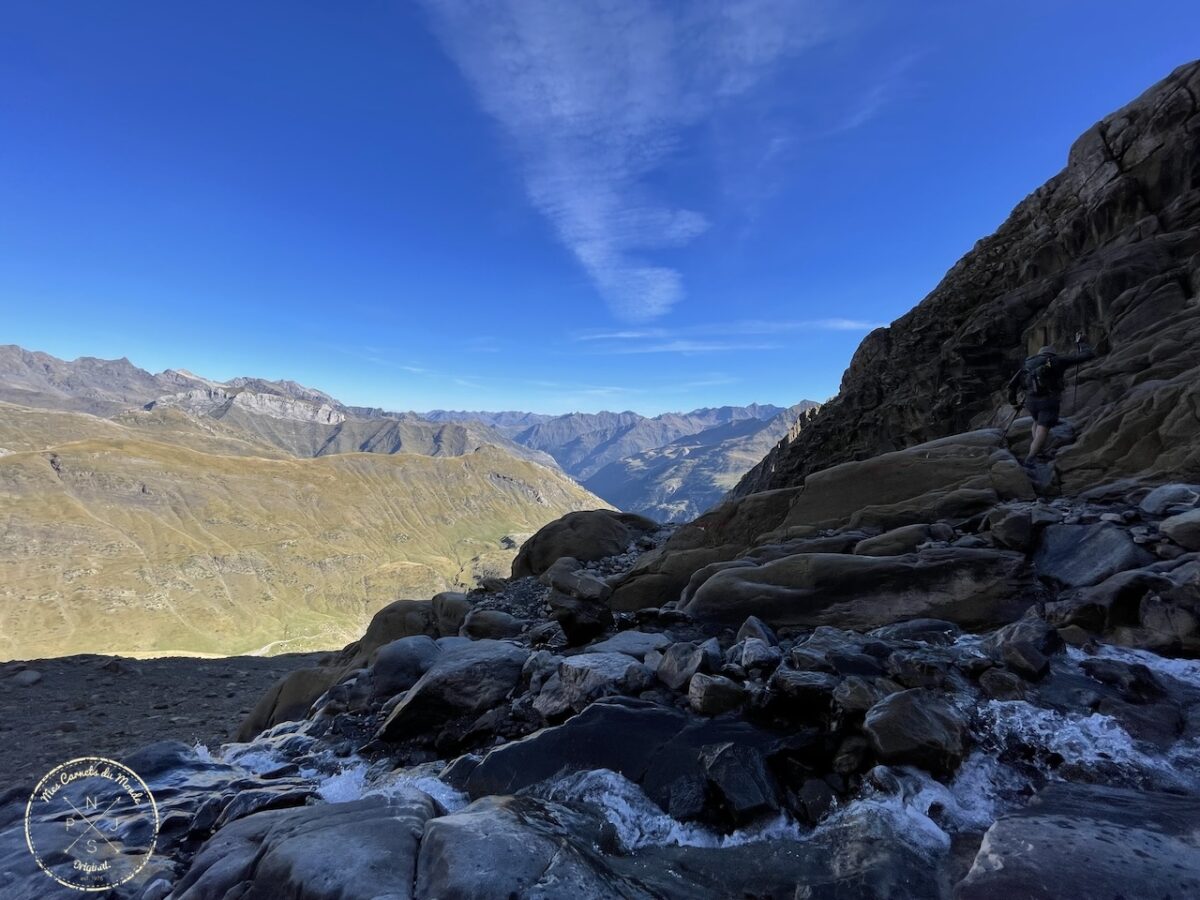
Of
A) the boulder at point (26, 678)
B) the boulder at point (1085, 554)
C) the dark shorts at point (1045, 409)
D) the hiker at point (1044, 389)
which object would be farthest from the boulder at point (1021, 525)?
the boulder at point (26, 678)

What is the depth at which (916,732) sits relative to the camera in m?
7.22

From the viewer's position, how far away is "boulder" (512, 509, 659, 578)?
2930cm

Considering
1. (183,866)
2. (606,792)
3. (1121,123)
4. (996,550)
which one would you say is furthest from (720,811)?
(1121,123)

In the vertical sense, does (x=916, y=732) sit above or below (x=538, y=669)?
above

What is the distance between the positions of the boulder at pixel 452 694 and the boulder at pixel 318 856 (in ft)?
13.1

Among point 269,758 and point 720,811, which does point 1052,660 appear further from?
point 269,758

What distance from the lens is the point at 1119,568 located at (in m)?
10.9

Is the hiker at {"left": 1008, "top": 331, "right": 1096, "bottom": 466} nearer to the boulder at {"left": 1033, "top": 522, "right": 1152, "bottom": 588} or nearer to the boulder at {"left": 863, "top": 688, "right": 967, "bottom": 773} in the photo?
the boulder at {"left": 1033, "top": 522, "right": 1152, "bottom": 588}

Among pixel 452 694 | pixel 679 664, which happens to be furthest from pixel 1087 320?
pixel 452 694

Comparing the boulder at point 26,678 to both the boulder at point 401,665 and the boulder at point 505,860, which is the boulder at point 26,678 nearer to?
the boulder at point 401,665

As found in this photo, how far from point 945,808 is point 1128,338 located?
24346 mm

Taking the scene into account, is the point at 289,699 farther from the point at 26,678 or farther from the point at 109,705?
the point at 26,678

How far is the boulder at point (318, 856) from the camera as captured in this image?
212 inches

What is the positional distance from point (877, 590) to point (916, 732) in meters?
6.08
